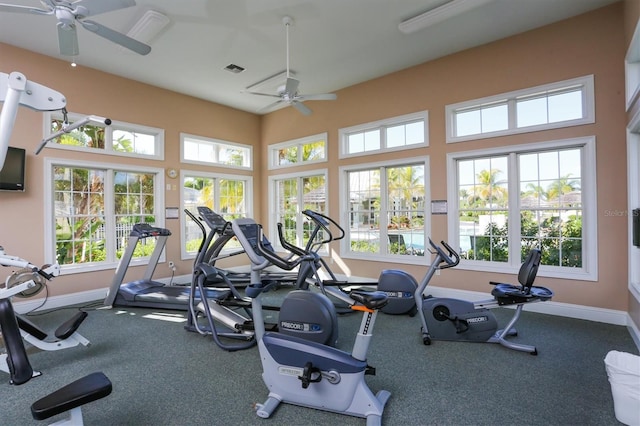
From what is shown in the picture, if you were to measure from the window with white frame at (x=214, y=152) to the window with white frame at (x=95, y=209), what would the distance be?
0.85 meters

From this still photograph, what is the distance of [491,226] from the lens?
15.7 ft

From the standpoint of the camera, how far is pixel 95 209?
544 centimetres

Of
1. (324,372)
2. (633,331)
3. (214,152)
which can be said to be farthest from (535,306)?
(214,152)

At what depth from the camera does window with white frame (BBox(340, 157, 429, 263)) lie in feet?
18.0

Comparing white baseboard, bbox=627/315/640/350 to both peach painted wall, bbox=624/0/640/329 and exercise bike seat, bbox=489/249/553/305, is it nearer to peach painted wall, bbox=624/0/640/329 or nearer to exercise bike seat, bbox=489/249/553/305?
peach painted wall, bbox=624/0/640/329

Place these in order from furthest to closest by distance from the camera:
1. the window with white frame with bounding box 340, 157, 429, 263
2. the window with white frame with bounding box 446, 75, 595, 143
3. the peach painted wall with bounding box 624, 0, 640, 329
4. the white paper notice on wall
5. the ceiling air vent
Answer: the window with white frame with bounding box 340, 157, 429, 263 < the ceiling air vent < the white paper notice on wall < the window with white frame with bounding box 446, 75, 595, 143 < the peach painted wall with bounding box 624, 0, 640, 329

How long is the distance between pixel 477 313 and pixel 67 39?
488cm

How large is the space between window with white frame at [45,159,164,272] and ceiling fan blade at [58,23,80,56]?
2.39 meters

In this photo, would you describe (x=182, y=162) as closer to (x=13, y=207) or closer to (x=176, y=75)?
(x=176, y=75)

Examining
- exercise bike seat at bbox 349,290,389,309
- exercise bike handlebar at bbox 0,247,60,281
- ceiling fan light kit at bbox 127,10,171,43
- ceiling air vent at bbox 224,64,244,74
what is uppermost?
ceiling air vent at bbox 224,64,244,74

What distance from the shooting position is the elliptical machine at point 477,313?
3090 millimetres

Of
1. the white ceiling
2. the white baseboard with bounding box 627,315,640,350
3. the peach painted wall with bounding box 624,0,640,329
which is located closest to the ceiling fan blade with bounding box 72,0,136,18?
the white ceiling

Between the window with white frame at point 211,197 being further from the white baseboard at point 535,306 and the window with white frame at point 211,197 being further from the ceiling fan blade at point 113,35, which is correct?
the ceiling fan blade at point 113,35

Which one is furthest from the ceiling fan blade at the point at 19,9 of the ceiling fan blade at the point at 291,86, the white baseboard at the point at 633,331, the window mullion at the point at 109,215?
the white baseboard at the point at 633,331
